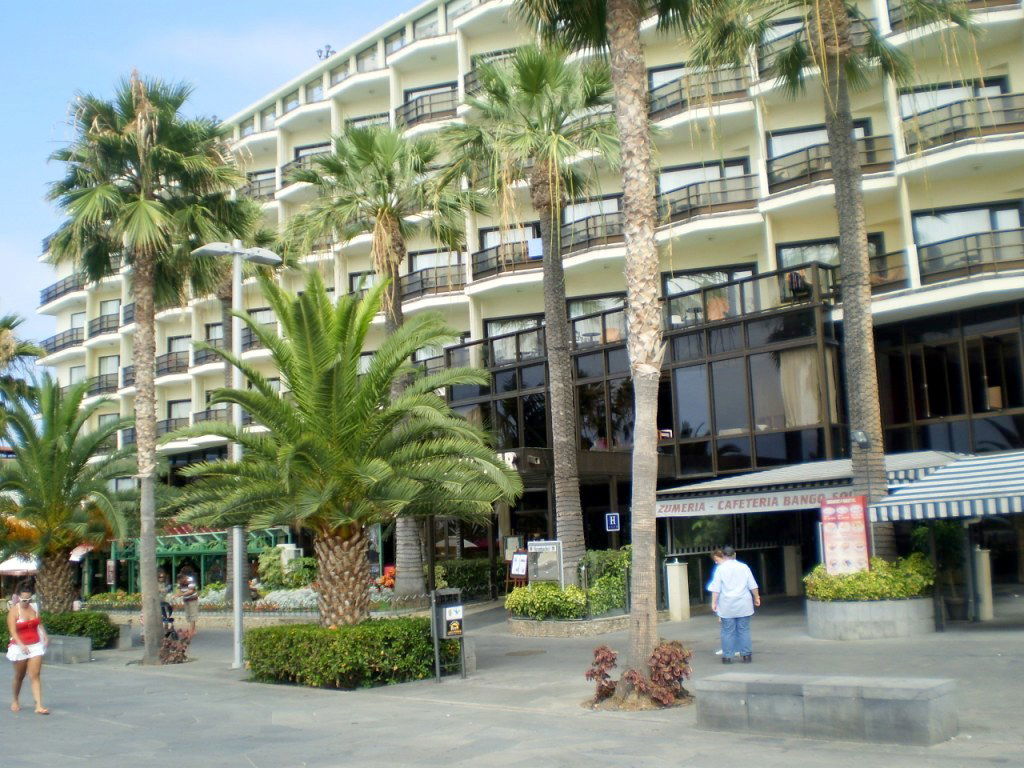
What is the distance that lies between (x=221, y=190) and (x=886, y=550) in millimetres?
15614

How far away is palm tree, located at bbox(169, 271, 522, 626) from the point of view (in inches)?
581

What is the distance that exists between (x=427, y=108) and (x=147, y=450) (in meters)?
21.4

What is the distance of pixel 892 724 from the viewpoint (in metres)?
8.43

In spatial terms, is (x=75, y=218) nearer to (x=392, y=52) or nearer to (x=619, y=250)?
(x=619, y=250)

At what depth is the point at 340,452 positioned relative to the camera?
589 inches

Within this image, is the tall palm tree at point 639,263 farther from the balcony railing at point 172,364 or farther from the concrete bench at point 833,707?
the balcony railing at point 172,364

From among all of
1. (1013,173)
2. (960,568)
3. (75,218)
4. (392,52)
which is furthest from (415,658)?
(392,52)

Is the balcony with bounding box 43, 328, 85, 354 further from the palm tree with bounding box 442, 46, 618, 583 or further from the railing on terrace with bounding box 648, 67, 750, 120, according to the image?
the palm tree with bounding box 442, 46, 618, 583

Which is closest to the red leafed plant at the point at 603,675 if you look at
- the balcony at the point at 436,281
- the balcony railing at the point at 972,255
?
the balcony railing at the point at 972,255

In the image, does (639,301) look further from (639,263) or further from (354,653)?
(354,653)

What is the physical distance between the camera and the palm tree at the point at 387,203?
2372 centimetres

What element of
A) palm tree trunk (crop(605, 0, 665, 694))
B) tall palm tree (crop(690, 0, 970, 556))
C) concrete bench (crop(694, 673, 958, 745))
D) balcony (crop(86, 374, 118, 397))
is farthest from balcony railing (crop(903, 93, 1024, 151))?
balcony (crop(86, 374, 118, 397))

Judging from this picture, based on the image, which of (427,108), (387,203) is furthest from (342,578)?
(427,108)

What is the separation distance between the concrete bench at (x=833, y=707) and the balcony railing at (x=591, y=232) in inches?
841
